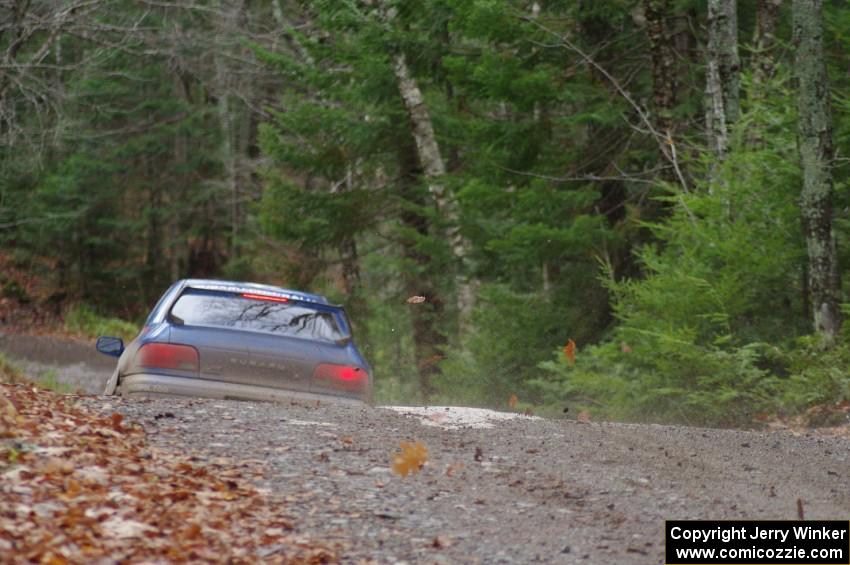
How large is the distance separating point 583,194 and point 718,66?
276cm

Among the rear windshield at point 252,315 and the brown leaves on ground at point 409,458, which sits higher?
the rear windshield at point 252,315

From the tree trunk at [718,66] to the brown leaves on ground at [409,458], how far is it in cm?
906

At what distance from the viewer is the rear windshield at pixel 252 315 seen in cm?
1106

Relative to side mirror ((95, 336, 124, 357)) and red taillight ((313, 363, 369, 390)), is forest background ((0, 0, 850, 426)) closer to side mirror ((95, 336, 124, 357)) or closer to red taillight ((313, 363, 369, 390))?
red taillight ((313, 363, 369, 390))

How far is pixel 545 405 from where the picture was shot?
58.9 feet

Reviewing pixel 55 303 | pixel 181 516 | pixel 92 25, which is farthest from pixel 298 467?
pixel 55 303

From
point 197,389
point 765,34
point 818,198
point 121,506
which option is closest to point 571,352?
point 818,198

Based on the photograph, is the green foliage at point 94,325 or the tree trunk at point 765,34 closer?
the tree trunk at point 765,34

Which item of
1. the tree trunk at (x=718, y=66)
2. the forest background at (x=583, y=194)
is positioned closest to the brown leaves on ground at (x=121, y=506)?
the forest background at (x=583, y=194)

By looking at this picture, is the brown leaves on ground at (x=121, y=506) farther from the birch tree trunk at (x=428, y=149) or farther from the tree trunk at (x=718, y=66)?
the birch tree trunk at (x=428, y=149)

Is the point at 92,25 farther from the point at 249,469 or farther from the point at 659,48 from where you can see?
the point at 249,469

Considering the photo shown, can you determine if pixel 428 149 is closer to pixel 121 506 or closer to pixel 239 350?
pixel 239 350

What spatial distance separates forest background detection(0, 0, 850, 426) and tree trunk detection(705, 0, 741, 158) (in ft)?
0.11

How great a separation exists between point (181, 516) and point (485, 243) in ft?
45.9
